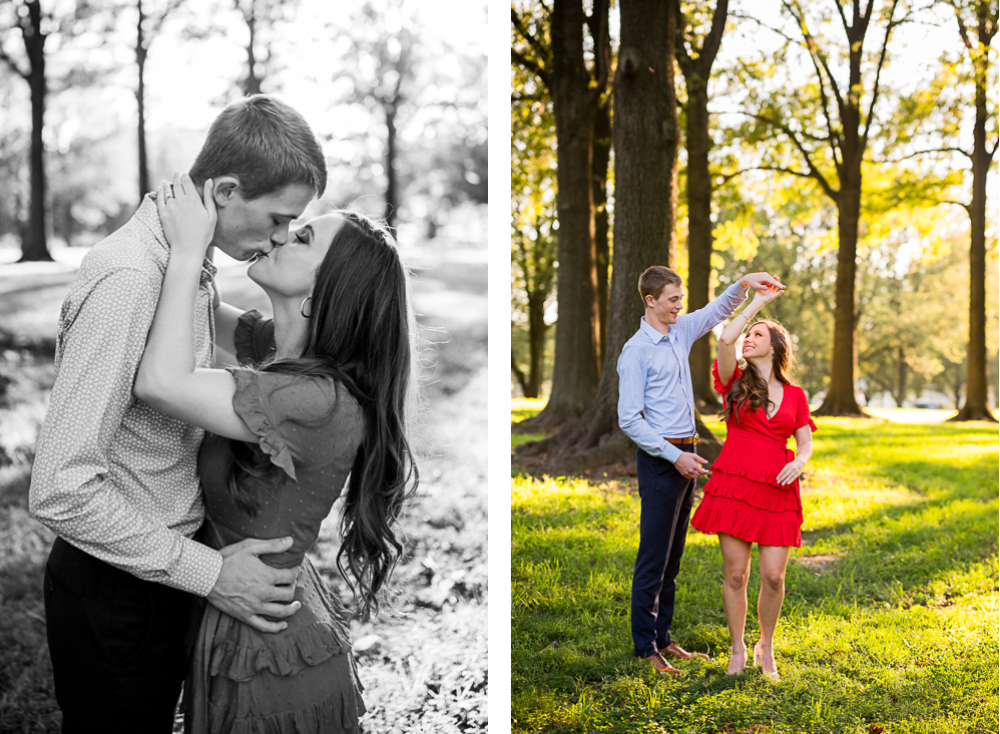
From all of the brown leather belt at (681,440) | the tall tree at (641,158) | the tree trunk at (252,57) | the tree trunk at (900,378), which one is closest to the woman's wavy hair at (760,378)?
the brown leather belt at (681,440)

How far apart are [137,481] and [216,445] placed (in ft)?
0.60

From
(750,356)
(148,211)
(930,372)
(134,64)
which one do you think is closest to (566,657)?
(750,356)

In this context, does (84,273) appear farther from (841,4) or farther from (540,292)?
(540,292)

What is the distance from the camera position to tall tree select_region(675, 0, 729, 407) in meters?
5.19

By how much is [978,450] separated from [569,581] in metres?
3.51

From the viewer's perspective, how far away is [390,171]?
3100mm

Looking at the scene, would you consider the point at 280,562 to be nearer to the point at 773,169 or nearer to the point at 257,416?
the point at 257,416

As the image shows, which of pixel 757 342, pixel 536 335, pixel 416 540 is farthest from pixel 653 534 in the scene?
pixel 536 335

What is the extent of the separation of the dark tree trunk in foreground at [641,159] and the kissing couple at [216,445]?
268 centimetres

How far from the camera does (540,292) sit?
11562mm

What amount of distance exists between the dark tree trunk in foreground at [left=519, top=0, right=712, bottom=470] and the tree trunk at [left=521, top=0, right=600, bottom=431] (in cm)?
158

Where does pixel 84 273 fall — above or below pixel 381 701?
above

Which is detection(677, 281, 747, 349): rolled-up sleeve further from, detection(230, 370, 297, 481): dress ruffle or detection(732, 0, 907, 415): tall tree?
detection(732, 0, 907, 415): tall tree

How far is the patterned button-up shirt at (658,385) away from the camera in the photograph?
9.41 feet
